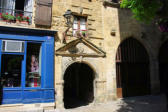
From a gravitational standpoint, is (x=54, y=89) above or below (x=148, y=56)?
below

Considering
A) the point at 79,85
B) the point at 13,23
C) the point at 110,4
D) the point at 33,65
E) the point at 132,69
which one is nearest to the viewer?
the point at 13,23

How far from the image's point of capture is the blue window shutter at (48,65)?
6.23 meters

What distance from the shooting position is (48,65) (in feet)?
20.7

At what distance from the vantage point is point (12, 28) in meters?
5.84

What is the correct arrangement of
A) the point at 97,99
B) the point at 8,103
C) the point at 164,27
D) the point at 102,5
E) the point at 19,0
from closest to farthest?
the point at 164,27
the point at 8,103
the point at 19,0
the point at 97,99
the point at 102,5

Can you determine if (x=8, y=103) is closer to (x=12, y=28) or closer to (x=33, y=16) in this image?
(x=12, y=28)

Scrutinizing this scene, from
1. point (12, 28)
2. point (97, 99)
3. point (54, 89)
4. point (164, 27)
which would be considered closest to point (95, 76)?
point (97, 99)

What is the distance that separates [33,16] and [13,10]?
838 millimetres

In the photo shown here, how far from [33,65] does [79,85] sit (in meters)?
3.93

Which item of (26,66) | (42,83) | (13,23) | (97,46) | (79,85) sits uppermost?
(13,23)

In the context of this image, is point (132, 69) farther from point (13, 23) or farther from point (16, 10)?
point (16, 10)

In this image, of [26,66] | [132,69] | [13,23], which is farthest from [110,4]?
[26,66]

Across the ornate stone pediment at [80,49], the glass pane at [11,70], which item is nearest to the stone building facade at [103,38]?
the ornate stone pediment at [80,49]

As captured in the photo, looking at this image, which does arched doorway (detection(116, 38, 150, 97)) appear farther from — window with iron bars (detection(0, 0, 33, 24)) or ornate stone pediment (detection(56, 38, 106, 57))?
window with iron bars (detection(0, 0, 33, 24))
